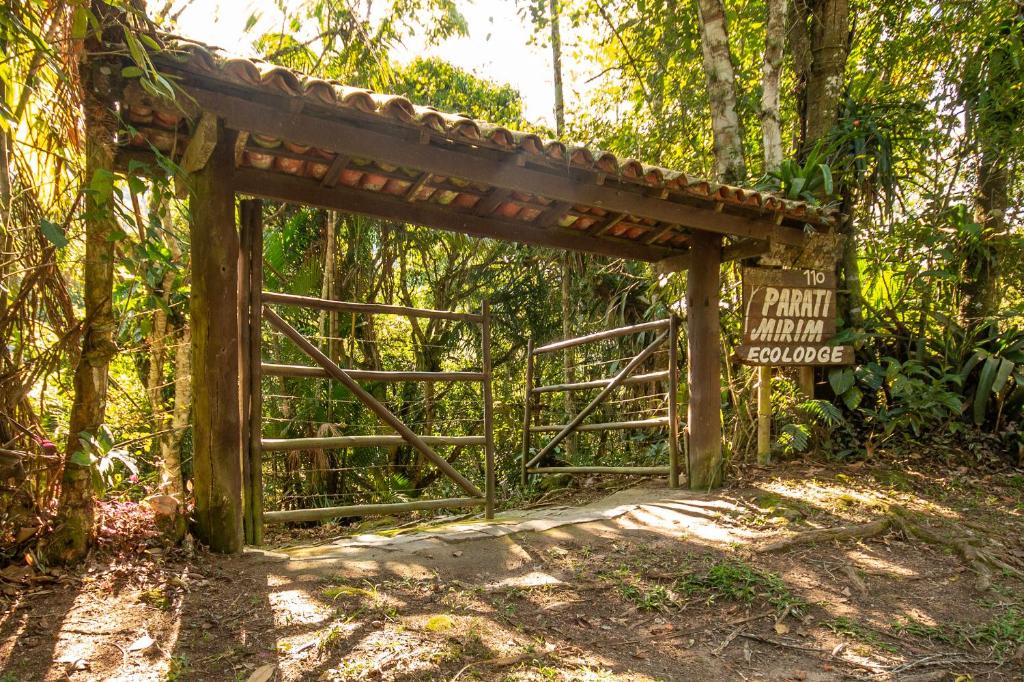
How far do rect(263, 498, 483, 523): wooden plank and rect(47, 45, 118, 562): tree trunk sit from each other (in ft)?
3.24

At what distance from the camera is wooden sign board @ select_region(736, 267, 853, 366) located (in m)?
5.11

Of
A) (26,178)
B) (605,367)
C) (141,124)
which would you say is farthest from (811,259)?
(26,178)

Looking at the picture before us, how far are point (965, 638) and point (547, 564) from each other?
6.01ft

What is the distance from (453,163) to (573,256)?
15.9 ft

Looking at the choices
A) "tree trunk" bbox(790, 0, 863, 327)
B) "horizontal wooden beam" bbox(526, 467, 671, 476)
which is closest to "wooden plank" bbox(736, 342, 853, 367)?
"tree trunk" bbox(790, 0, 863, 327)

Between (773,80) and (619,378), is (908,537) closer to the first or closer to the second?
(619,378)

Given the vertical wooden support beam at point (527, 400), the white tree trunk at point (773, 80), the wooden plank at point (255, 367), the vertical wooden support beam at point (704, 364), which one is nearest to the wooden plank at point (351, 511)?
the wooden plank at point (255, 367)

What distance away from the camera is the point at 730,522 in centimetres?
415

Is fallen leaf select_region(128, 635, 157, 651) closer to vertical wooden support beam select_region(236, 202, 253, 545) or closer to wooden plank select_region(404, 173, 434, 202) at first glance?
vertical wooden support beam select_region(236, 202, 253, 545)

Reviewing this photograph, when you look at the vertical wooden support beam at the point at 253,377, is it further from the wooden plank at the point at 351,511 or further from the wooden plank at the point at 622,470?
the wooden plank at the point at 622,470

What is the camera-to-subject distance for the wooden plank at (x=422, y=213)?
149 inches

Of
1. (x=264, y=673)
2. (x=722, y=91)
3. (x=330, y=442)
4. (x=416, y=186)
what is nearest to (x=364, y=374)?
(x=330, y=442)

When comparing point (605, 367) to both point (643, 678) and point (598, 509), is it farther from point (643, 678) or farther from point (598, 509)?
point (643, 678)

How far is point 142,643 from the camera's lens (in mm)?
2275
